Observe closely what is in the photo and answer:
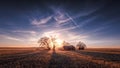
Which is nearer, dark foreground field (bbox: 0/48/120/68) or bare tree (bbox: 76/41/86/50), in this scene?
dark foreground field (bbox: 0/48/120/68)

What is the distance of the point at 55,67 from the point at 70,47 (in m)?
88.8

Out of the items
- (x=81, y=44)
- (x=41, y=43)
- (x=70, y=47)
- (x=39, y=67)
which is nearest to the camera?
(x=39, y=67)

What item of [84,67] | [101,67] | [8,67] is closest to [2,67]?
[8,67]

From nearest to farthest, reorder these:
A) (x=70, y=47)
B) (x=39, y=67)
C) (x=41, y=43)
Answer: (x=39, y=67), (x=70, y=47), (x=41, y=43)

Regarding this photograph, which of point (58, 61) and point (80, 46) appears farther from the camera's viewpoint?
point (80, 46)

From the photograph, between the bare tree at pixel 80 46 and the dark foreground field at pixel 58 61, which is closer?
the dark foreground field at pixel 58 61

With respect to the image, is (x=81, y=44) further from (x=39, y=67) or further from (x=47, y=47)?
(x=39, y=67)

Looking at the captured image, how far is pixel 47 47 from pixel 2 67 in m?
93.8

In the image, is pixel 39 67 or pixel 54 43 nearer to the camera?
pixel 39 67

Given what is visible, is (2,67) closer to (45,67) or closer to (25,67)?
(25,67)

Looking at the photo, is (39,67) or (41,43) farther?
(41,43)

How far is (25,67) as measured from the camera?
48.2 ft

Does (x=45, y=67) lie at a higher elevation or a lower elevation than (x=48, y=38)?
lower

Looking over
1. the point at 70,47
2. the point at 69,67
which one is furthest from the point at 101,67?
the point at 70,47
